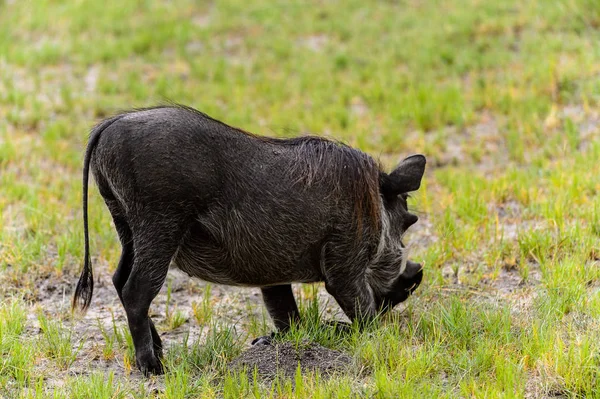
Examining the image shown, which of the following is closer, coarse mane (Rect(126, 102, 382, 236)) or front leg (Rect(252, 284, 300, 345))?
coarse mane (Rect(126, 102, 382, 236))

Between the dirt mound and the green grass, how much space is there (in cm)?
8

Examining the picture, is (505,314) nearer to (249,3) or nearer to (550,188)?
(550,188)

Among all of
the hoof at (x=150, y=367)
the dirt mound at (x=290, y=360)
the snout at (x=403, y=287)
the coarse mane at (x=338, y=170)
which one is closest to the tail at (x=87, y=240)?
the coarse mane at (x=338, y=170)

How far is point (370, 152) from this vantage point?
8039 mm

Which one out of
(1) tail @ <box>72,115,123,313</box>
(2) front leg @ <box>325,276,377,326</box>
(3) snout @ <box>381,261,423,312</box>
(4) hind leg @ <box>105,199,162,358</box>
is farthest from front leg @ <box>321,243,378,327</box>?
(1) tail @ <box>72,115,123,313</box>

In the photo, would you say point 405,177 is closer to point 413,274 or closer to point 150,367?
point 413,274

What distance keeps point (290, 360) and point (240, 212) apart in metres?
0.78

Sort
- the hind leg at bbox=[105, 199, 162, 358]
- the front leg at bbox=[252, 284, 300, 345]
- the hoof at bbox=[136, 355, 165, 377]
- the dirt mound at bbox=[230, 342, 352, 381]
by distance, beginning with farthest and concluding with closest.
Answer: the front leg at bbox=[252, 284, 300, 345] < the hind leg at bbox=[105, 199, 162, 358] < the hoof at bbox=[136, 355, 165, 377] < the dirt mound at bbox=[230, 342, 352, 381]

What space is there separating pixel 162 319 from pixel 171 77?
557 cm

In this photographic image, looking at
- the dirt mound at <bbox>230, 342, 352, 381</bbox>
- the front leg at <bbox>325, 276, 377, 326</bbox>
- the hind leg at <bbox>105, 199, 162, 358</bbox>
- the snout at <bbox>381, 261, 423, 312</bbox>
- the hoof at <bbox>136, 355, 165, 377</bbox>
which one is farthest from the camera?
the snout at <bbox>381, 261, 423, 312</bbox>

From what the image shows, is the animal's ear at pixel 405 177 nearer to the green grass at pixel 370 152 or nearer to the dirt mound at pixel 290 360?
the green grass at pixel 370 152

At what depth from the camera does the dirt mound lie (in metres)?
4.05

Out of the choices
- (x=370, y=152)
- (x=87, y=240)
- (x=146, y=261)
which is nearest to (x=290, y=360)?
(x=146, y=261)

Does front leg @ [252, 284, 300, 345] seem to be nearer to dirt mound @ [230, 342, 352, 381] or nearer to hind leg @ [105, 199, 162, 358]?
dirt mound @ [230, 342, 352, 381]
